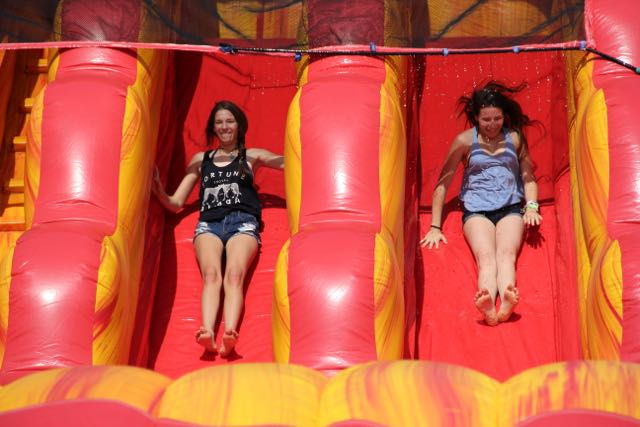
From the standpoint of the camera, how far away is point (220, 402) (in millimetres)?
2352

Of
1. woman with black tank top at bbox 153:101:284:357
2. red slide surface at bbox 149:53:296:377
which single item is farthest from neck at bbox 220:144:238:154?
red slide surface at bbox 149:53:296:377

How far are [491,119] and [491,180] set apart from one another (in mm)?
202

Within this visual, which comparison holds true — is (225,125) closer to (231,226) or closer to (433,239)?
(231,226)

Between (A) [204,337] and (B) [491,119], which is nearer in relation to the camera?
(A) [204,337]

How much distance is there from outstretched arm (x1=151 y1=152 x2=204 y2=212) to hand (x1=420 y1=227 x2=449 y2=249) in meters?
0.79

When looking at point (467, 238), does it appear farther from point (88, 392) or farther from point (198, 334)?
point (88, 392)

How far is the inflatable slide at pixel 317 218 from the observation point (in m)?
2.39

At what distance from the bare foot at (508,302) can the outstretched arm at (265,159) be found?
0.91 meters

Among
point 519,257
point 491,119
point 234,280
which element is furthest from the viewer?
point 491,119

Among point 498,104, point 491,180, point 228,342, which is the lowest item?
point 228,342

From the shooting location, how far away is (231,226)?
356cm

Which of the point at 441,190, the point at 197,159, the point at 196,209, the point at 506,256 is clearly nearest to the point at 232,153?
the point at 197,159

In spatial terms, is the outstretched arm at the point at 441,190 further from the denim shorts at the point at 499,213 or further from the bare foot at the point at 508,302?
the bare foot at the point at 508,302

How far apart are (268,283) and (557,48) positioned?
1.17 meters
